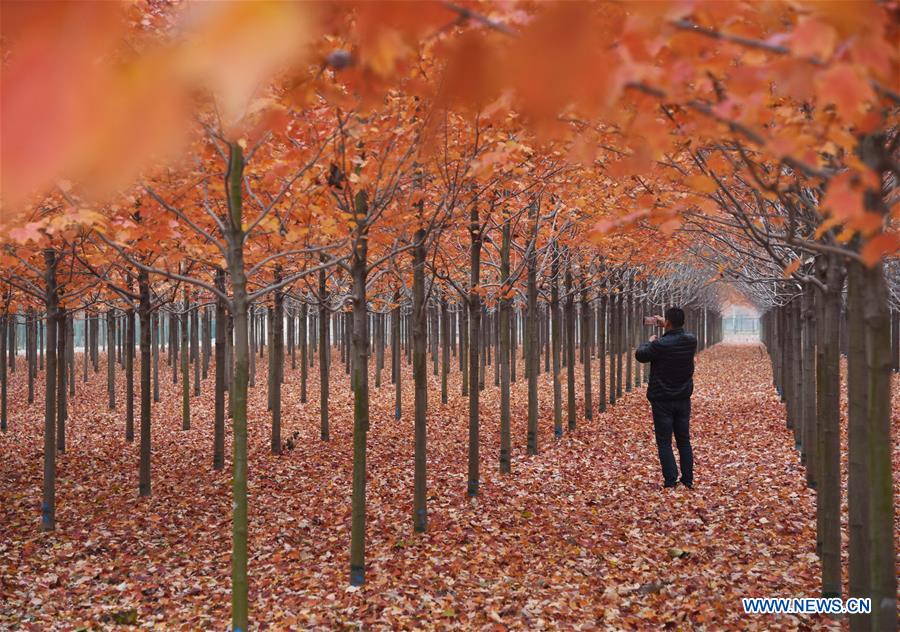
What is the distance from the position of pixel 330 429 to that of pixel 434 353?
419 inches

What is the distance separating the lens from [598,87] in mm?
1227

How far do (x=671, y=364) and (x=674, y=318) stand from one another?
616 millimetres

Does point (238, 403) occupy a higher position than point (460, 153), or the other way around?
point (460, 153)

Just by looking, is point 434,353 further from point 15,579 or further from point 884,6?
point 884,6

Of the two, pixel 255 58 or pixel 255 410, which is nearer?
pixel 255 58

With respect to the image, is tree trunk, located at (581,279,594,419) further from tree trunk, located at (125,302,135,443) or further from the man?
tree trunk, located at (125,302,135,443)

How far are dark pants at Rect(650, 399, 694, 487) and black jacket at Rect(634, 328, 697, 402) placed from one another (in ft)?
0.44

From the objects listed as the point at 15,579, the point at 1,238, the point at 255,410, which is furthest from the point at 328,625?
the point at 255,410

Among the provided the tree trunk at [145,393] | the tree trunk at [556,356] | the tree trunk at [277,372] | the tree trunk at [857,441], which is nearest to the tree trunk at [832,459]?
the tree trunk at [857,441]

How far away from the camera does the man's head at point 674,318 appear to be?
7.94m

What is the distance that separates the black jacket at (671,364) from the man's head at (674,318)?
4.9 inches

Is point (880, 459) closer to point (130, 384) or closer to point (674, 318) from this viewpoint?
point (674, 318)

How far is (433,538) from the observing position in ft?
22.4

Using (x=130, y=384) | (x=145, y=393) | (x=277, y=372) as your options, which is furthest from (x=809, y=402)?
(x=130, y=384)
